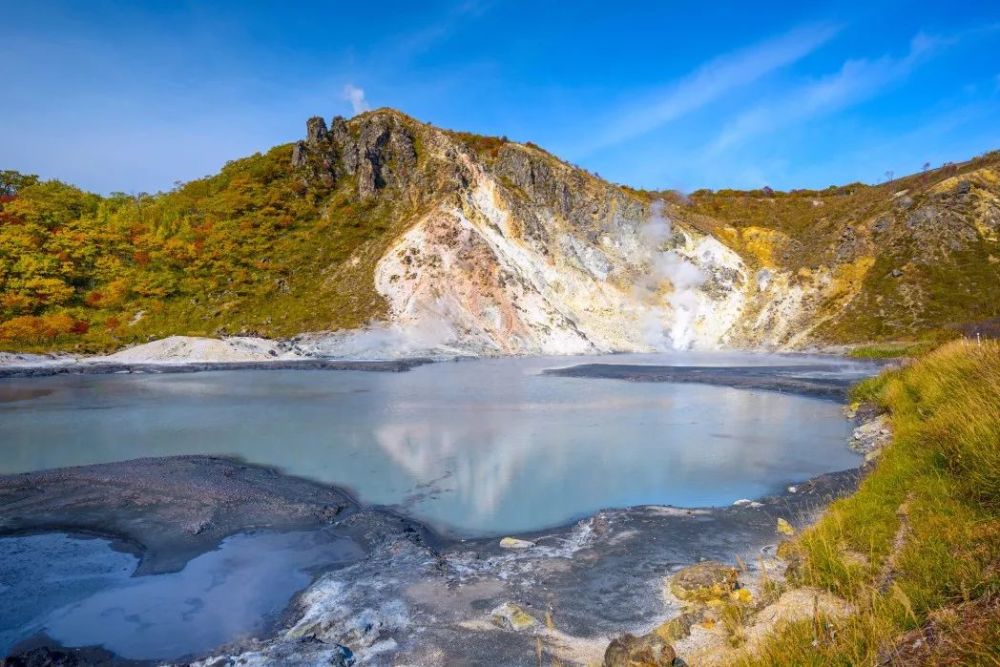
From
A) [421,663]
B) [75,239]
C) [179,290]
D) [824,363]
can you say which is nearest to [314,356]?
[179,290]

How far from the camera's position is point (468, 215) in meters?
57.1

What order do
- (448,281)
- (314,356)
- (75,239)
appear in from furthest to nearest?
(75,239) → (448,281) → (314,356)

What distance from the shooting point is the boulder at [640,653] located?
15.5 ft

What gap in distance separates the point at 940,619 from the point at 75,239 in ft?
222

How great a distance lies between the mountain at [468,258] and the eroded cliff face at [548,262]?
195 mm

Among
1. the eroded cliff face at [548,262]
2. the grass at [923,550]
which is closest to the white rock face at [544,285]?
the eroded cliff face at [548,262]

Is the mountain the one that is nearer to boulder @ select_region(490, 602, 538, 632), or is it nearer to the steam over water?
the steam over water

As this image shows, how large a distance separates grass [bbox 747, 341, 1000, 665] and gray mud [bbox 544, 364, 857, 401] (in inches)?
733

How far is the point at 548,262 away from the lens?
5853cm

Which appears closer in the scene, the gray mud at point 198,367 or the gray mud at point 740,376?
the gray mud at point 740,376

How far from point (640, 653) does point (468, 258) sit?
1913 inches

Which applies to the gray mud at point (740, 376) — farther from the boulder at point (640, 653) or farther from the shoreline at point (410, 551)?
the boulder at point (640, 653)

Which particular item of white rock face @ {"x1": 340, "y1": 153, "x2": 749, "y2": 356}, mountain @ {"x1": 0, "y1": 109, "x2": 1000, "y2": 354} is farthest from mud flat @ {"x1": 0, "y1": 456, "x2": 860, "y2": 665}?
mountain @ {"x1": 0, "y1": 109, "x2": 1000, "y2": 354}

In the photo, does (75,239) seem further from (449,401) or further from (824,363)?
(824,363)
